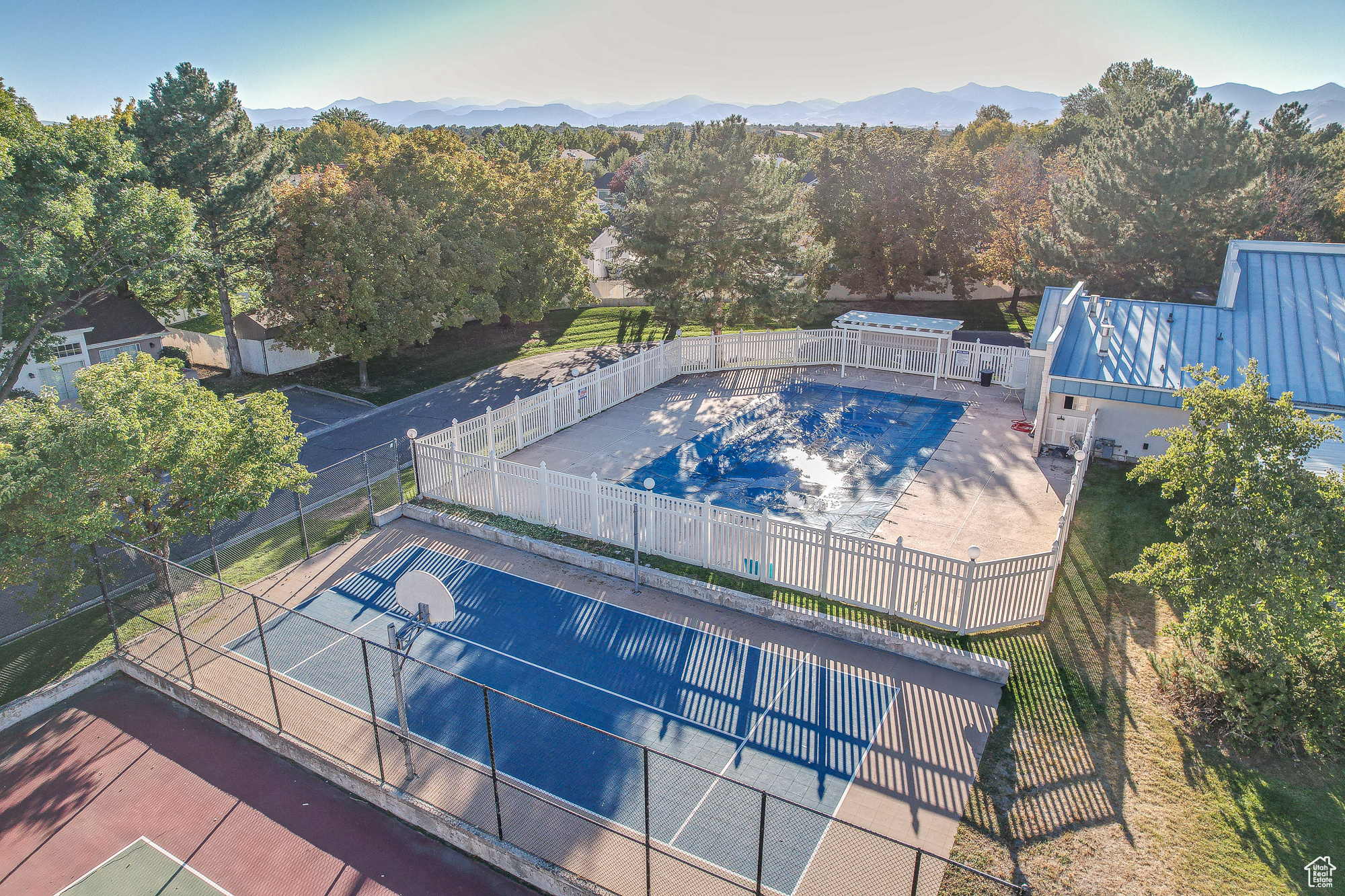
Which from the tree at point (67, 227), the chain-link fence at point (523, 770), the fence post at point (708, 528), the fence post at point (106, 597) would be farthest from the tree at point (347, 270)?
the fence post at point (708, 528)

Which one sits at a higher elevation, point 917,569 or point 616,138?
point 616,138

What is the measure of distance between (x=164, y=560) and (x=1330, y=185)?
4284 centimetres

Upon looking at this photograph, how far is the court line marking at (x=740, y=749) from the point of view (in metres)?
8.94

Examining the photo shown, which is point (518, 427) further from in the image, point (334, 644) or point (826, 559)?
point (826, 559)

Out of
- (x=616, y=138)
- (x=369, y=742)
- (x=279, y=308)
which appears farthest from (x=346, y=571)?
(x=616, y=138)

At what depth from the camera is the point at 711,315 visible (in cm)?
2748

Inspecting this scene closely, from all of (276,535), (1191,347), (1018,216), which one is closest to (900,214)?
(1018,216)

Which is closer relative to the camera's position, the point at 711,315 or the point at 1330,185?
the point at 711,315

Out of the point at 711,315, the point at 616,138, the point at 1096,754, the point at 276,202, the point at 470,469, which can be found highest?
the point at 616,138

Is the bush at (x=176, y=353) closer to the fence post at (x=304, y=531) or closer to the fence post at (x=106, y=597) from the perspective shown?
the fence post at (x=304, y=531)

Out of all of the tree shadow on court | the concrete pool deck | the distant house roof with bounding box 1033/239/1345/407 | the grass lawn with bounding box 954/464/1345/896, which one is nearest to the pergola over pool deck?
the concrete pool deck

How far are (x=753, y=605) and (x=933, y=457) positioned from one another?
28.3ft

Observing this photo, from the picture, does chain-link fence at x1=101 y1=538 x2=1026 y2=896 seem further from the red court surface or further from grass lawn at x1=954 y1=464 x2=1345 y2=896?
grass lawn at x1=954 y1=464 x2=1345 y2=896

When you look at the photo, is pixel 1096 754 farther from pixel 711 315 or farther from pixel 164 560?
pixel 711 315
